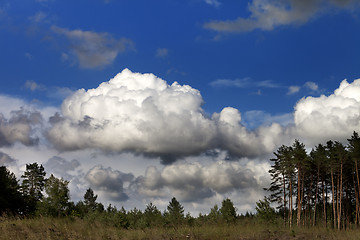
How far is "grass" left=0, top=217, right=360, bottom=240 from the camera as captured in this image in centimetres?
1551

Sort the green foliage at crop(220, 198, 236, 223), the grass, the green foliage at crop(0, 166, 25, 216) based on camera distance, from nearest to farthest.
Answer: the grass → the green foliage at crop(0, 166, 25, 216) → the green foliage at crop(220, 198, 236, 223)

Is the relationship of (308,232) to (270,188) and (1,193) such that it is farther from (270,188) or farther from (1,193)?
(1,193)

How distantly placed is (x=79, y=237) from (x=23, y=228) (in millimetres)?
3203

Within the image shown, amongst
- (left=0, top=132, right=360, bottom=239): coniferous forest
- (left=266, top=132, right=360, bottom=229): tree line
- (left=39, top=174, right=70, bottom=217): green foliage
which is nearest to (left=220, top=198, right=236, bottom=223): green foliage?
(left=0, top=132, right=360, bottom=239): coniferous forest

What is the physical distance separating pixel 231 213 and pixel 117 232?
6336 centimetres

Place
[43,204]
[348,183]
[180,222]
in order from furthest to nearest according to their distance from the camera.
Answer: [348,183] < [43,204] < [180,222]

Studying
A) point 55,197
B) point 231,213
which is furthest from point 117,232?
point 231,213

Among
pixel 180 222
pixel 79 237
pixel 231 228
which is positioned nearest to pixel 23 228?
pixel 79 237

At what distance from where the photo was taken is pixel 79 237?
1534 cm

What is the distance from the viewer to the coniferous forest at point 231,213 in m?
16.5

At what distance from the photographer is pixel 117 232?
53.7ft

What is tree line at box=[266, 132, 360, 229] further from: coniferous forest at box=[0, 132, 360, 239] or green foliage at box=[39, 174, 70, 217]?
green foliage at box=[39, 174, 70, 217]

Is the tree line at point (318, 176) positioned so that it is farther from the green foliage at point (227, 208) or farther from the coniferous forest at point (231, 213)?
the green foliage at point (227, 208)

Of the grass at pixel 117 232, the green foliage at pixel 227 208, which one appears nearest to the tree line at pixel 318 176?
the green foliage at pixel 227 208
